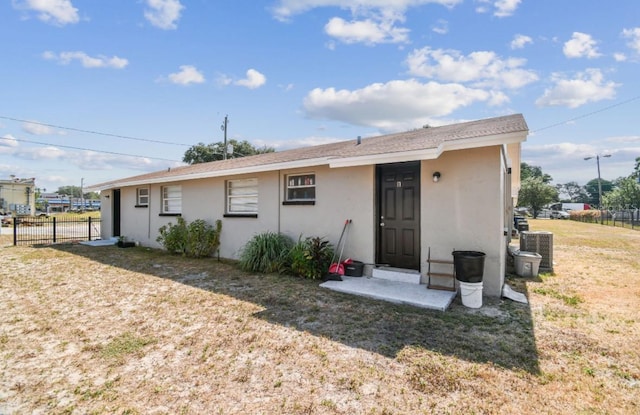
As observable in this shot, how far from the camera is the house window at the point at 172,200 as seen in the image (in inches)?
453

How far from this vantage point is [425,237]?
19.9 feet

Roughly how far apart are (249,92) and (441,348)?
590 inches

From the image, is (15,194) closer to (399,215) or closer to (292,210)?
(292,210)

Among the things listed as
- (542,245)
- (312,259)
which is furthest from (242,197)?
(542,245)

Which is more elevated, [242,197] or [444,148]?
[444,148]

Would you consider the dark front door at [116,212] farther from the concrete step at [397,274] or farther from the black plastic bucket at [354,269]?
the concrete step at [397,274]

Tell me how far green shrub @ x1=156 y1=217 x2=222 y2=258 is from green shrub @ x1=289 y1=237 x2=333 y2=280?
12.3 feet

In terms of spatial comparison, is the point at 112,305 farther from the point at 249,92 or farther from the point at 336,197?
the point at 249,92

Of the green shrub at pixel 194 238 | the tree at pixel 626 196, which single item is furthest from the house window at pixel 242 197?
the tree at pixel 626 196

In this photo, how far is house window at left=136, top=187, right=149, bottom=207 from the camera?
1293 centimetres

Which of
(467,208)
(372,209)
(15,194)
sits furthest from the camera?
(15,194)

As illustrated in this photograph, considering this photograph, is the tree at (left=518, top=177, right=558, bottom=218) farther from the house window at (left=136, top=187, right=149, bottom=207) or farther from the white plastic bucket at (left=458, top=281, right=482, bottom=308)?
the house window at (left=136, top=187, right=149, bottom=207)

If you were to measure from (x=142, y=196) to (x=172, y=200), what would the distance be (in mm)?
2439

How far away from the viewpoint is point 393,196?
263 inches
